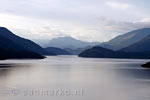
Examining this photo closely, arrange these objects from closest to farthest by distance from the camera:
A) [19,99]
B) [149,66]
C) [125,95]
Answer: [19,99]
[125,95]
[149,66]

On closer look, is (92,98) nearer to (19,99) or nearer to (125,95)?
(125,95)

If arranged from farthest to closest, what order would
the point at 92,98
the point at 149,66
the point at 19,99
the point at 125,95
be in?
the point at 149,66, the point at 125,95, the point at 92,98, the point at 19,99

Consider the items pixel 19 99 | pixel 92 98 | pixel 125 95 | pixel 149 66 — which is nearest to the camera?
pixel 19 99

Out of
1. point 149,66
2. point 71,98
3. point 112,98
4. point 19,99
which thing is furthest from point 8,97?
point 149,66

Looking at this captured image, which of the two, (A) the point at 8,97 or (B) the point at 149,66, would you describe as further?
(B) the point at 149,66

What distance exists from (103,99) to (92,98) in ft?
5.65

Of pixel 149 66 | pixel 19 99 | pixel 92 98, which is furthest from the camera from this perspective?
pixel 149 66

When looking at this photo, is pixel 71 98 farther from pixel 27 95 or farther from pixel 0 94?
pixel 0 94

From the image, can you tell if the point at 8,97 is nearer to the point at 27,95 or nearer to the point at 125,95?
the point at 27,95

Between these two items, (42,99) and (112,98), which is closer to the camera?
(42,99)

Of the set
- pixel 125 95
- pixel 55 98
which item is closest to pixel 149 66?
pixel 125 95

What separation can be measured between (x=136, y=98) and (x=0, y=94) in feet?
70.1

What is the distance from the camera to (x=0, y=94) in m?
42.4

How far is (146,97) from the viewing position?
42.1 metres
